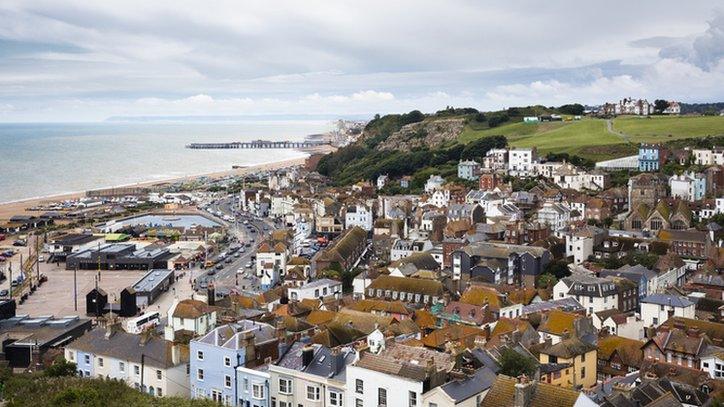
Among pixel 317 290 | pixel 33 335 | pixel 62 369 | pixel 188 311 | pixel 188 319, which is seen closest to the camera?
pixel 62 369

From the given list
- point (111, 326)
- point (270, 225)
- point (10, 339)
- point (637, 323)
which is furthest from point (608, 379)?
point (270, 225)

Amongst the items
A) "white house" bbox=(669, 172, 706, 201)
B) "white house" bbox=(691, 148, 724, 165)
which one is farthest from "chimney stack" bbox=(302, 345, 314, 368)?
"white house" bbox=(691, 148, 724, 165)

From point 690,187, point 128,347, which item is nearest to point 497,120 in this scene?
point 690,187

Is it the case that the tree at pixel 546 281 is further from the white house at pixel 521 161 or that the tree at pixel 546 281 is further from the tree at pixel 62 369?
the white house at pixel 521 161

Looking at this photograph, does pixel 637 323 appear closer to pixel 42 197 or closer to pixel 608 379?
pixel 608 379

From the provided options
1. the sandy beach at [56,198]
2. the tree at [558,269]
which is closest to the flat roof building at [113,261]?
the tree at [558,269]

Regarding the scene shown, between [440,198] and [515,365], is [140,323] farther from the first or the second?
[440,198]

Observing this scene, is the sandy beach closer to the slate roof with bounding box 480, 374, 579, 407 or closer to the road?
the road
